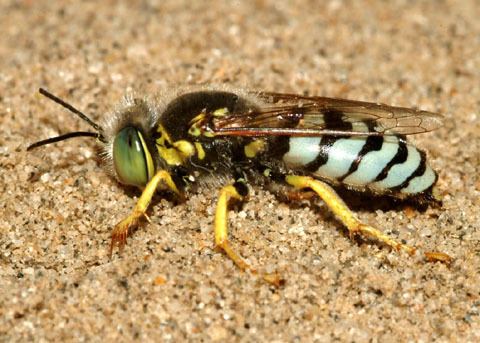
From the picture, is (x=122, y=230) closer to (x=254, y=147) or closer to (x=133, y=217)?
(x=133, y=217)

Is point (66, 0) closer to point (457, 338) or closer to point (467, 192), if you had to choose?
point (467, 192)

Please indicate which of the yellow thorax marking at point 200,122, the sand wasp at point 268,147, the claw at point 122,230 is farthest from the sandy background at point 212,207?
the yellow thorax marking at point 200,122

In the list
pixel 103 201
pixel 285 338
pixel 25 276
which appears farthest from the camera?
pixel 103 201

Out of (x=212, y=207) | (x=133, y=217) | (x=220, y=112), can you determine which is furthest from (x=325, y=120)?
(x=133, y=217)

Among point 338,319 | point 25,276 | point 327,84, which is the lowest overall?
point 25,276

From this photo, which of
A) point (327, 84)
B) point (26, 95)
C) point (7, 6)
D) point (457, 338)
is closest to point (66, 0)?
point (7, 6)

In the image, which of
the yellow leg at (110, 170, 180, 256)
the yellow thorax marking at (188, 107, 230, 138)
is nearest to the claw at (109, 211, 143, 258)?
the yellow leg at (110, 170, 180, 256)

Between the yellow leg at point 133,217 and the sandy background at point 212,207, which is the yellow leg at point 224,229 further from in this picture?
the yellow leg at point 133,217

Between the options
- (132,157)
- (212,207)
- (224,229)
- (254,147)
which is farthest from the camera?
(212,207)
